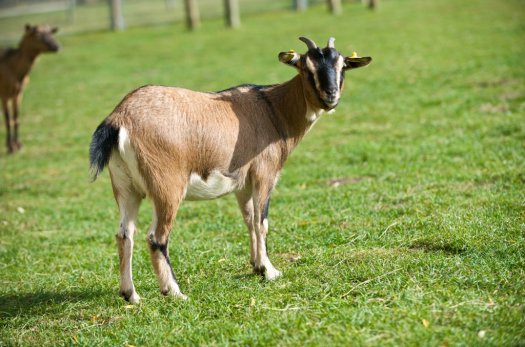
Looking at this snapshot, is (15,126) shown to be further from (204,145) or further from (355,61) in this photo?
(355,61)

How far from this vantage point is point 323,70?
6.09m

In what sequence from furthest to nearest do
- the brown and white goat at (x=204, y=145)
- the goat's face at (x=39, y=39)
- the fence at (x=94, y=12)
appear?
the fence at (x=94, y=12) → the goat's face at (x=39, y=39) → the brown and white goat at (x=204, y=145)

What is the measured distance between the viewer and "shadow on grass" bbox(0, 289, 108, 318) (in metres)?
6.10

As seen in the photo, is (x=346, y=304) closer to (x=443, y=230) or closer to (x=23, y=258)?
(x=443, y=230)

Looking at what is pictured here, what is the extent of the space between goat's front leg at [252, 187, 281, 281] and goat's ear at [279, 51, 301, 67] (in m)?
1.12

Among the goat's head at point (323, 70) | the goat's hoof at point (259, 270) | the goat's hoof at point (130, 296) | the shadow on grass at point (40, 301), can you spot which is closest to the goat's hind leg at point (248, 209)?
the goat's hoof at point (259, 270)

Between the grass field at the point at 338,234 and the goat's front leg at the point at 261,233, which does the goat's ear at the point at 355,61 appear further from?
the grass field at the point at 338,234

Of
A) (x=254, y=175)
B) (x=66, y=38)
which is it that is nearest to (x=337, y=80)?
(x=254, y=175)

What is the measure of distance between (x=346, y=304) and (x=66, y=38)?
24624mm

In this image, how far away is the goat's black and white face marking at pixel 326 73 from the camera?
6.05 meters

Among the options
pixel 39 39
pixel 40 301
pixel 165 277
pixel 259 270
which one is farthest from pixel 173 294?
pixel 39 39

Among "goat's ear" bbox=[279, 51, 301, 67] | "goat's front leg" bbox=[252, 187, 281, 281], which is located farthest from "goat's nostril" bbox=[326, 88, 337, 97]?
"goat's front leg" bbox=[252, 187, 281, 281]

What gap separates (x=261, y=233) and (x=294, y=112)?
3.72 feet

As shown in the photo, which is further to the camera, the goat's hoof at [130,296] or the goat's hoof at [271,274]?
the goat's hoof at [271,274]
